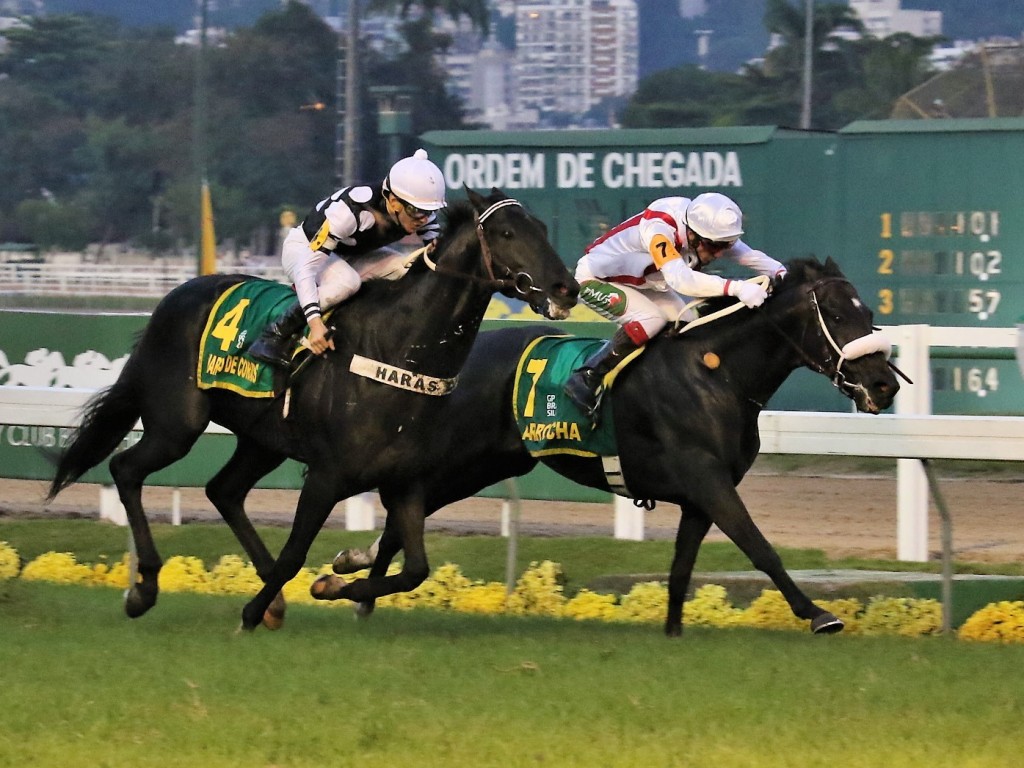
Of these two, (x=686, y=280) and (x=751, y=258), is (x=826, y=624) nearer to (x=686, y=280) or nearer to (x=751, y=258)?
(x=686, y=280)

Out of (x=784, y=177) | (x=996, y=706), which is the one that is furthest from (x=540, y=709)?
(x=784, y=177)

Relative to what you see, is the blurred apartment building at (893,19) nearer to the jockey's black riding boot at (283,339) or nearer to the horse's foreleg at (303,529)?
the jockey's black riding boot at (283,339)


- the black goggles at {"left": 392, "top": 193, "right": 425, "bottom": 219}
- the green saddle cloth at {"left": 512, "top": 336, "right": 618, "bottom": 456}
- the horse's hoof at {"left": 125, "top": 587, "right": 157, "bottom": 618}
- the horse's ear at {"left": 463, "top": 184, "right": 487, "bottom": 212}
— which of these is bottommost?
the horse's hoof at {"left": 125, "top": 587, "right": 157, "bottom": 618}

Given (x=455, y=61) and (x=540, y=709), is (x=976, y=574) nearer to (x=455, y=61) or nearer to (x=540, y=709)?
(x=540, y=709)

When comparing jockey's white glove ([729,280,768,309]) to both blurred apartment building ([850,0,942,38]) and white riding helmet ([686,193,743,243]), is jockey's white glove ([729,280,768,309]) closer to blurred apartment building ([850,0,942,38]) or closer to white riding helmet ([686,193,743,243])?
white riding helmet ([686,193,743,243])

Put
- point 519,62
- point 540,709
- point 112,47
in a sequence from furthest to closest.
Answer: point 112,47 → point 519,62 → point 540,709

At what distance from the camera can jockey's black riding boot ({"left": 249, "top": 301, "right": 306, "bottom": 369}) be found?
268 inches

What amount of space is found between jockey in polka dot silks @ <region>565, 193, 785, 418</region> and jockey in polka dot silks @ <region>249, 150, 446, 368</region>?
0.79 meters

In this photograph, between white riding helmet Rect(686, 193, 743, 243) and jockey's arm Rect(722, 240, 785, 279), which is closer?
white riding helmet Rect(686, 193, 743, 243)

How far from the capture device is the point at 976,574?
866cm

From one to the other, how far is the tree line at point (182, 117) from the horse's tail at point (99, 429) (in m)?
26.5

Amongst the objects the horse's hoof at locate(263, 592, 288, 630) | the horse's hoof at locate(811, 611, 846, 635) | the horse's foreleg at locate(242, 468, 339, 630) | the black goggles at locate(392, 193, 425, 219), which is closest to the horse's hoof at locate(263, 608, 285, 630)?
the horse's hoof at locate(263, 592, 288, 630)

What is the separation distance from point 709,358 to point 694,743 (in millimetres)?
2394

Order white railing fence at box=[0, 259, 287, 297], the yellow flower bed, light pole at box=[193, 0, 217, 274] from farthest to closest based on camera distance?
white railing fence at box=[0, 259, 287, 297], light pole at box=[193, 0, 217, 274], the yellow flower bed
